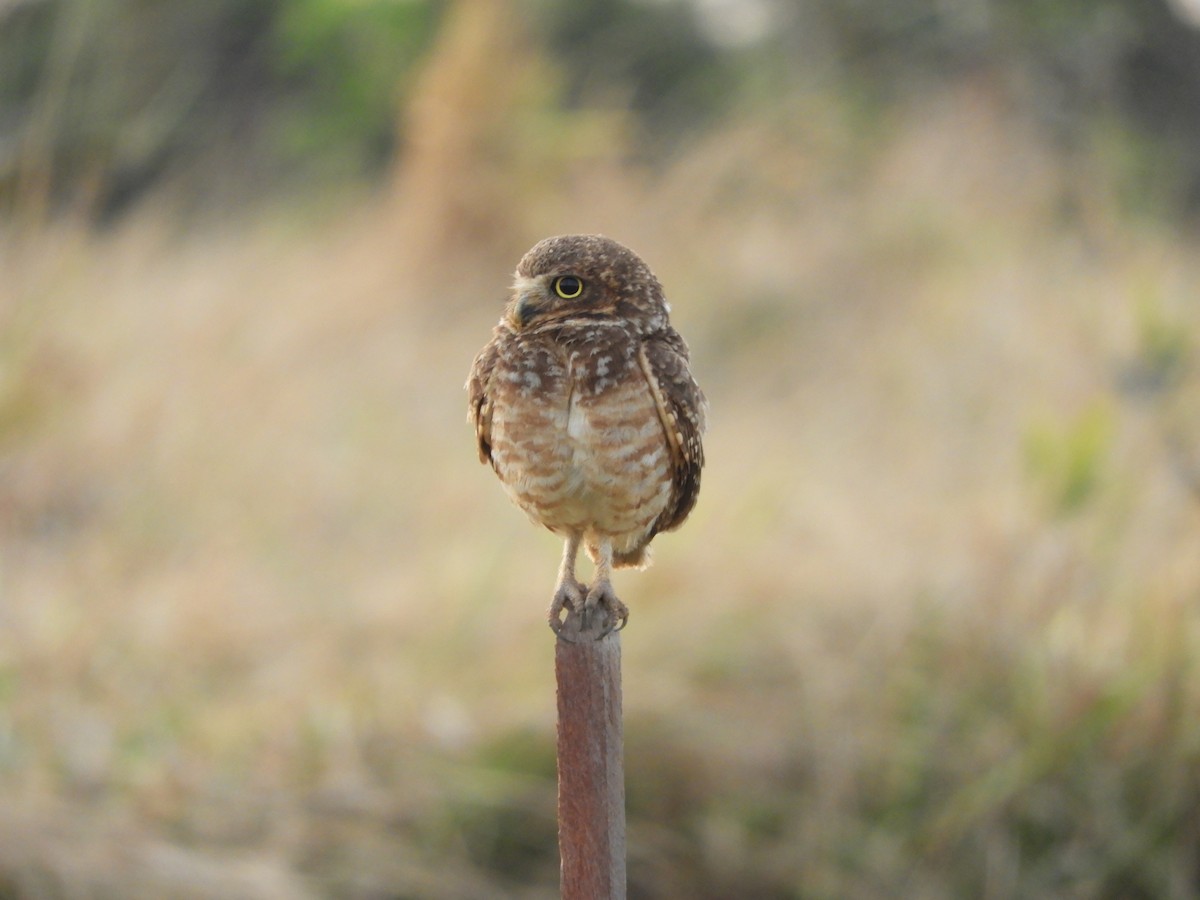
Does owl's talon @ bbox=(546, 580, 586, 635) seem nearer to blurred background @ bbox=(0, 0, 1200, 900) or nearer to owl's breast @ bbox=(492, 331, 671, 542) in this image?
owl's breast @ bbox=(492, 331, 671, 542)

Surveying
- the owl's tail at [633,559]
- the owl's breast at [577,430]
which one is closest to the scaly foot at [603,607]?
the owl's breast at [577,430]

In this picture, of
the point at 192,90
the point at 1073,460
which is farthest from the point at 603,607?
the point at 192,90

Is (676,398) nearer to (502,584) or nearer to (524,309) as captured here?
(524,309)

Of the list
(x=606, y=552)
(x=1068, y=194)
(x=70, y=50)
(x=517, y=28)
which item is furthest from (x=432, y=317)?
(x=606, y=552)

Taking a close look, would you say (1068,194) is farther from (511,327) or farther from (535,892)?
(511,327)

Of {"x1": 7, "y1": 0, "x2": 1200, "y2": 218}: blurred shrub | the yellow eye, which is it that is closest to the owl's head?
the yellow eye

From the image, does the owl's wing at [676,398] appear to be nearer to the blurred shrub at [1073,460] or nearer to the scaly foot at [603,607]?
the scaly foot at [603,607]
